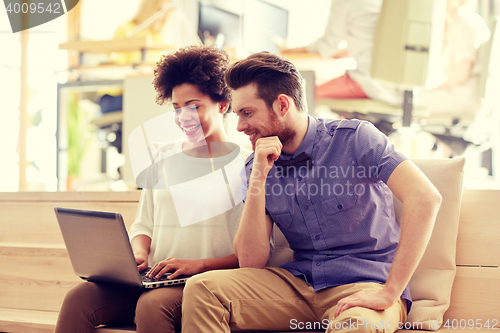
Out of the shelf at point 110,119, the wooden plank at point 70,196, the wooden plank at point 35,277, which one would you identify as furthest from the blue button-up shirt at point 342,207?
the shelf at point 110,119

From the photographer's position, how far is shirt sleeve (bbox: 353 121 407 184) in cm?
105

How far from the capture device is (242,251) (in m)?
1.19

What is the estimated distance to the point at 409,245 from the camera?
971 millimetres

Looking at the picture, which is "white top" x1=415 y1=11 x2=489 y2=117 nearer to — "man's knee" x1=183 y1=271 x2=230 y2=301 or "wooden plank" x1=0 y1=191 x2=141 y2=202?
"wooden plank" x1=0 y1=191 x2=141 y2=202

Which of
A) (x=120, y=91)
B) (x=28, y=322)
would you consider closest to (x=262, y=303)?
(x=28, y=322)

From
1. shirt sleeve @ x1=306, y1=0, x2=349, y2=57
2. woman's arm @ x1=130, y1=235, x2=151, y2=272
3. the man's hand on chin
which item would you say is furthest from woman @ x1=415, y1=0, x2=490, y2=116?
woman's arm @ x1=130, y1=235, x2=151, y2=272

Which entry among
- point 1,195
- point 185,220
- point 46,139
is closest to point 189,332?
point 185,220

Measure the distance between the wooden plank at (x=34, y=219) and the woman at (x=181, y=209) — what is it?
310 millimetres

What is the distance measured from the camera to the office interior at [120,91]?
247 centimetres

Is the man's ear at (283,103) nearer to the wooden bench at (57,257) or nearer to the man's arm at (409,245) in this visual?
the man's arm at (409,245)

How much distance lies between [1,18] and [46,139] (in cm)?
87

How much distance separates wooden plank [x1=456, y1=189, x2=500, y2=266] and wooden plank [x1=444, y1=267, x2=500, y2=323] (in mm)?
29

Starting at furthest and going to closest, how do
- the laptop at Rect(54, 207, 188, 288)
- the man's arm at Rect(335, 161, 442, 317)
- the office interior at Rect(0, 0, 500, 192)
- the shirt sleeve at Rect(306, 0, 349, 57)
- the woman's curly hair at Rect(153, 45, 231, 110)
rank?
the shirt sleeve at Rect(306, 0, 349, 57) < the office interior at Rect(0, 0, 500, 192) < the woman's curly hair at Rect(153, 45, 231, 110) < the laptop at Rect(54, 207, 188, 288) < the man's arm at Rect(335, 161, 442, 317)

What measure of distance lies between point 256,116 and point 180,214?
1.34ft
